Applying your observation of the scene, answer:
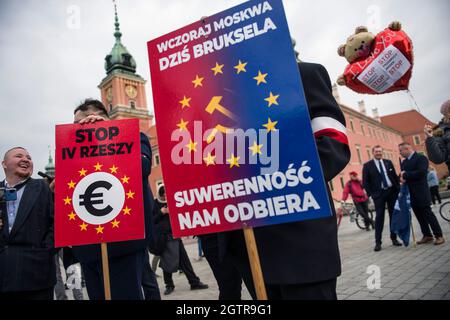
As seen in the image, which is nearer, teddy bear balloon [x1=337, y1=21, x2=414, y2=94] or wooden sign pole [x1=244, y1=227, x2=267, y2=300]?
wooden sign pole [x1=244, y1=227, x2=267, y2=300]

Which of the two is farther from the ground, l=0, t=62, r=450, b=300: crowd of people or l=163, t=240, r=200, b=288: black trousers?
l=0, t=62, r=450, b=300: crowd of people

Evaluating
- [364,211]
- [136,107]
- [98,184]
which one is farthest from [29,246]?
[136,107]

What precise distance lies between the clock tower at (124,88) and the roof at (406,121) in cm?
5038

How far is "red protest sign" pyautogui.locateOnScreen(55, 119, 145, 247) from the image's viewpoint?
215cm

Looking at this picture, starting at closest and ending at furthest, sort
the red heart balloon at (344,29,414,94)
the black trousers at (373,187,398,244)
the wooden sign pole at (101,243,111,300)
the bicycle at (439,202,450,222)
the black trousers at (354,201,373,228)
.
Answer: the wooden sign pole at (101,243,111,300), the red heart balloon at (344,29,414,94), the black trousers at (373,187,398,244), the bicycle at (439,202,450,222), the black trousers at (354,201,373,228)

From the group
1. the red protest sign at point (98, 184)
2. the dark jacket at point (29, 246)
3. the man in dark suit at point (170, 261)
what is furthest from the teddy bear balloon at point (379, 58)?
the man in dark suit at point (170, 261)

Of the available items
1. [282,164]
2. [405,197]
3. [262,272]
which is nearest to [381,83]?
[282,164]

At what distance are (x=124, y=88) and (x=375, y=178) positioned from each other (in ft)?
169

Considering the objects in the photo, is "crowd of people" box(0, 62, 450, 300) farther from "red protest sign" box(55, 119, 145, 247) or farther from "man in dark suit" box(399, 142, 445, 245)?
→ "red protest sign" box(55, 119, 145, 247)

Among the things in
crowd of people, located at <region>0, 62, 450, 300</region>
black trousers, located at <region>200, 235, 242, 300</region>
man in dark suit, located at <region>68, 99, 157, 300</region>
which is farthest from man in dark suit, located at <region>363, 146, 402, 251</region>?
man in dark suit, located at <region>68, 99, 157, 300</region>

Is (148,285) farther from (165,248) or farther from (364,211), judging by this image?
(364,211)

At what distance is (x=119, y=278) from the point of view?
235 centimetres

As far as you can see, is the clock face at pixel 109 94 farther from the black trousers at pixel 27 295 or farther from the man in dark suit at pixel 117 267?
the man in dark suit at pixel 117 267

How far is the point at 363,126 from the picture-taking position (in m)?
42.8
